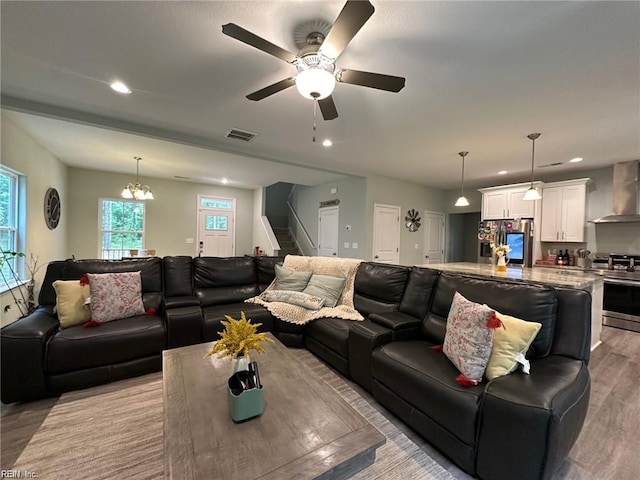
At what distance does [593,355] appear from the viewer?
10.4 ft

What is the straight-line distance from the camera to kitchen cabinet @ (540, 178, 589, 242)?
16.5 feet

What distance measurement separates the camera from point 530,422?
125 centimetres

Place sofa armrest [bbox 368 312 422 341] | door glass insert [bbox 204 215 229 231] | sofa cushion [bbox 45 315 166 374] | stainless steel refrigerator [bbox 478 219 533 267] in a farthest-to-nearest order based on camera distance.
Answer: door glass insert [bbox 204 215 229 231]
stainless steel refrigerator [bbox 478 219 533 267]
sofa armrest [bbox 368 312 422 341]
sofa cushion [bbox 45 315 166 374]

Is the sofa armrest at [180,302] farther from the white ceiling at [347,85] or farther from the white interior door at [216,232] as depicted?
the white interior door at [216,232]

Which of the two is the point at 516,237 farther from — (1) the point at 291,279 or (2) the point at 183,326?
(2) the point at 183,326

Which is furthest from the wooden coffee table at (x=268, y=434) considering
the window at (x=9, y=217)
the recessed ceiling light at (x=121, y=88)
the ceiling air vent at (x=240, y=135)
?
the window at (x=9, y=217)

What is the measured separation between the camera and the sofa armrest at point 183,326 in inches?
102

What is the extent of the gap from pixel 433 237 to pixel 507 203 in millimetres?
1985

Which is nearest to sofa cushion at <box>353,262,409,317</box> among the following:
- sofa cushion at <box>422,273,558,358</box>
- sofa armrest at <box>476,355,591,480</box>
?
sofa cushion at <box>422,273,558,358</box>

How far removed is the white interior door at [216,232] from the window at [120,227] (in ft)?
4.72

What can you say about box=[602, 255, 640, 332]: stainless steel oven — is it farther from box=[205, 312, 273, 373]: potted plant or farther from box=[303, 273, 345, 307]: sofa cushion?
box=[205, 312, 273, 373]: potted plant

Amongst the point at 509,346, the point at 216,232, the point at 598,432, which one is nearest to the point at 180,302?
the point at 509,346

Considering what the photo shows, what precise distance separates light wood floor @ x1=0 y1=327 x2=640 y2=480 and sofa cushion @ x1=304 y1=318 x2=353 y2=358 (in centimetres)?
36

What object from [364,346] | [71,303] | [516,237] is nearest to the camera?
[364,346]
